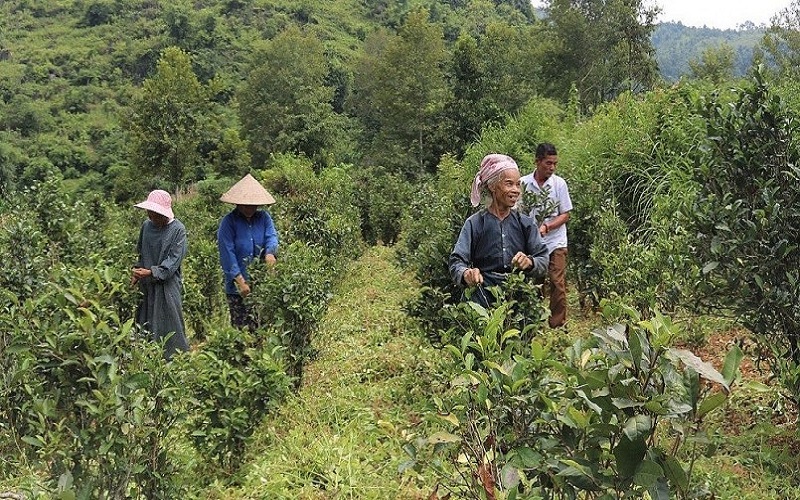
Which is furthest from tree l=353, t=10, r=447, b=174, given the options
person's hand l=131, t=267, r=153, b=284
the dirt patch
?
the dirt patch

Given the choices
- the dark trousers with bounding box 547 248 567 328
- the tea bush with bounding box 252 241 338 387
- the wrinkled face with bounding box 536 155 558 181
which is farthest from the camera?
the dark trousers with bounding box 547 248 567 328

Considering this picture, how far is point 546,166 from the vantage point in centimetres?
481

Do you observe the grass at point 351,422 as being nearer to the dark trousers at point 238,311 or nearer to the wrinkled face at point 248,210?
the dark trousers at point 238,311

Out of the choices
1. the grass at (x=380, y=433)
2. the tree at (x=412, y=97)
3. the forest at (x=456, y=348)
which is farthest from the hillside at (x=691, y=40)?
the grass at (x=380, y=433)

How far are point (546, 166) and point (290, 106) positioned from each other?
108 ft

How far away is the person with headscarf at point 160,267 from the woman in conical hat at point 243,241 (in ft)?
1.05

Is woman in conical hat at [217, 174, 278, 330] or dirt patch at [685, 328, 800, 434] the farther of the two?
woman in conical hat at [217, 174, 278, 330]

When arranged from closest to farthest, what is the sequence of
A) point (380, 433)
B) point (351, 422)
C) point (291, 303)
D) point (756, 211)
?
point (756, 211)
point (380, 433)
point (351, 422)
point (291, 303)

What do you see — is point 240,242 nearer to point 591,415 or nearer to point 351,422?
point 351,422

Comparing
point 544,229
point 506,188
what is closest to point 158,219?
point 506,188

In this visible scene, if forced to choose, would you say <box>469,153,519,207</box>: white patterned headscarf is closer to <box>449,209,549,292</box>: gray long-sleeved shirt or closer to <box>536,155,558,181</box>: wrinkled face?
<box>449,209,549,292</box>: gray long-sleeved shirt

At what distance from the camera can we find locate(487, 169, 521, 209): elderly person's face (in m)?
3.35

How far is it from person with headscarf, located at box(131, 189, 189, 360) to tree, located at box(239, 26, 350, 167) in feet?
95.9


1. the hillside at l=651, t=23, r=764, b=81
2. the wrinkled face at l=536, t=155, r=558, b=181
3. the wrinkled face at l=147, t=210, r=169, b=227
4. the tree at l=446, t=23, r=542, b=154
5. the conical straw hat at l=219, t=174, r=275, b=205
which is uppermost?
the wrinkled face at l=536, t=155, r=558, b=181
